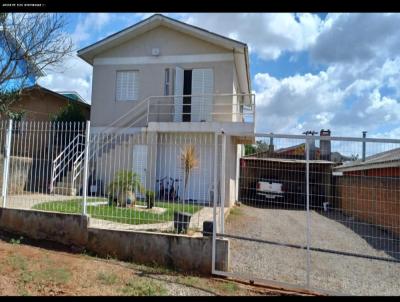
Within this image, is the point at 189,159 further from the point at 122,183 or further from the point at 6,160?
the point at 6,160

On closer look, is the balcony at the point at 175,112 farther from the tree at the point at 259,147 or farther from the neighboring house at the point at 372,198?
the neighboring house at the point at 372,198

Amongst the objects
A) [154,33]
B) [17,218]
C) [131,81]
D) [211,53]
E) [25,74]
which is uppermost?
[154,33]

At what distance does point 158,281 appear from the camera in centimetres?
523

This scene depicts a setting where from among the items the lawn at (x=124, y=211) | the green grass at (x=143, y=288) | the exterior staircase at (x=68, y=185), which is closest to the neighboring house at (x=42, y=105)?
the exterior staircase at (x=68, y=185)

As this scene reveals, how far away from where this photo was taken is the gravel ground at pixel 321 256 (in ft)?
18.4

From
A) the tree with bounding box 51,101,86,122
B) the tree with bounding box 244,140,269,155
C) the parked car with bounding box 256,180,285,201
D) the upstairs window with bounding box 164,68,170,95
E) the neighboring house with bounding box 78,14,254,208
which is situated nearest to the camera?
the parked car with bounding box 256,180,285,201

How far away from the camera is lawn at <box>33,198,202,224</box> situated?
292 inches

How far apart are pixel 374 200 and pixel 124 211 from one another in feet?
18.1

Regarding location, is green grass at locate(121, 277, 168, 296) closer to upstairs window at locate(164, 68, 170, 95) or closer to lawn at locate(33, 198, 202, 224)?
lawn at locate(33, 198, 202, 224)

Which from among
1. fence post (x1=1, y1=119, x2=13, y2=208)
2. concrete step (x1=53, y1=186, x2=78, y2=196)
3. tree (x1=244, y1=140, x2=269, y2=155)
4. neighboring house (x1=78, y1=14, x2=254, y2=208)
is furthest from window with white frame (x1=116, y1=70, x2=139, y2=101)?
fence post (x1=1, y1=119, x2=13, y2=208)
